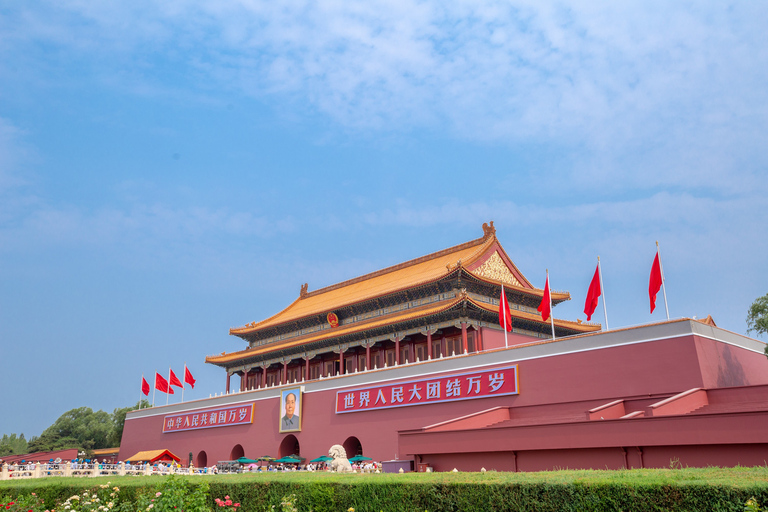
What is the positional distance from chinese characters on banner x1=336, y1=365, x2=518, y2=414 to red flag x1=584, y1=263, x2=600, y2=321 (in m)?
2.97

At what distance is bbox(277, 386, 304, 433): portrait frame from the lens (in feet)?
89.2

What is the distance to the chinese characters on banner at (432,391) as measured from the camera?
19812mm

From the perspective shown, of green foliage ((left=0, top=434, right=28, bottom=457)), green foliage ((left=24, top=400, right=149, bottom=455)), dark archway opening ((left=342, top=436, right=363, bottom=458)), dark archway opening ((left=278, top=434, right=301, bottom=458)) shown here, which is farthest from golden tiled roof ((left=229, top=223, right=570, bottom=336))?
green foliage ((left=0, top=434, right=28, bottom=457))

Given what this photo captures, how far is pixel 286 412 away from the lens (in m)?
27.8

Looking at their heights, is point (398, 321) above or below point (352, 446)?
above

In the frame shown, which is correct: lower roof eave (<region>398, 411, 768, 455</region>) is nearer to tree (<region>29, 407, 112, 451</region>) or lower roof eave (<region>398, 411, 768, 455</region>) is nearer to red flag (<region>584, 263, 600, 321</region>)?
red flag (<region>584, 263, 600, 321</region>)

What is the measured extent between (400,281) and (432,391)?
10599mm

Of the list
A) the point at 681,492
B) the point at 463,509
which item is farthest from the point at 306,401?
the point at 681,492

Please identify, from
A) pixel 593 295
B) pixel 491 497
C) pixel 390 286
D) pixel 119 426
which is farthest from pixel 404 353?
pixel 119 426

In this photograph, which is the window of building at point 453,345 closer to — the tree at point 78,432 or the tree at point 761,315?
the tree at point 761,315

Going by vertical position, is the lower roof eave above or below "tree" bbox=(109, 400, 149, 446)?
below

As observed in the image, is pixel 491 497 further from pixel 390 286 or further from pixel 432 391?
pixel 390 286

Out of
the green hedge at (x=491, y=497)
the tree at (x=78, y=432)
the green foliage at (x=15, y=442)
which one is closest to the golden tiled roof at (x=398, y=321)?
the green hedge at (x=491, y=497)

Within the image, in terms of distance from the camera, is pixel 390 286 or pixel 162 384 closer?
pixel 390 286
